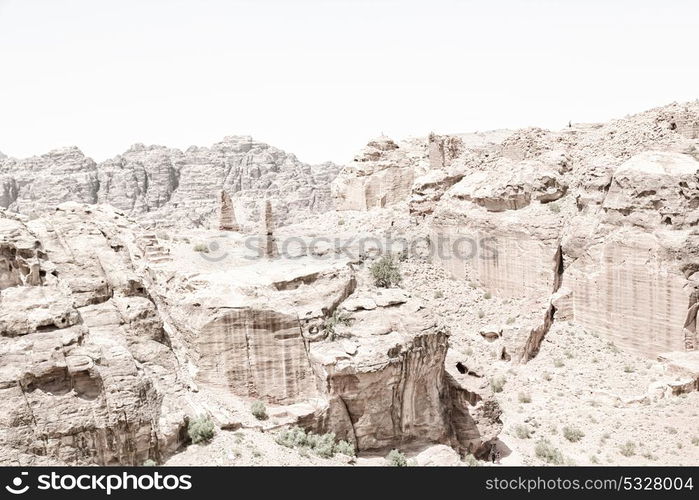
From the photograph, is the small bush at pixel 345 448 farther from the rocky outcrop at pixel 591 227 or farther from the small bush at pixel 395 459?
the rocky outcrop at pixel 591 227

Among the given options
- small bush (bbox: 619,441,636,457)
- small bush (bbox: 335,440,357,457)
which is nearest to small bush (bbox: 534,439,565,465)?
small bush (bbox: 619,441,636,457)

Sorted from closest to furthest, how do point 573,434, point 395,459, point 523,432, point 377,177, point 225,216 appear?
point 395,459 < point 573,434 < point 523,432 < point 225,216 < point 377,177

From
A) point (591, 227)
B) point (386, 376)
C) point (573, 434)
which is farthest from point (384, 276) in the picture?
point (591, 227)

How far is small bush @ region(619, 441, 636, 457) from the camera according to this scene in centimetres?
1892

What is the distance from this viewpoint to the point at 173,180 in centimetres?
7681

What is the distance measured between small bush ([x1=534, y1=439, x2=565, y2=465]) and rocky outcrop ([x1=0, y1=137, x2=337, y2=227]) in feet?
152

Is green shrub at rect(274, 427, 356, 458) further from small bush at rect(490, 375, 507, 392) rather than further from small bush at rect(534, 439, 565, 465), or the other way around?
small bush at rect(490, 375, 507, 392)

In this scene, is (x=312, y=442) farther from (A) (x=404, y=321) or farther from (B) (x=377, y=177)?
(B) (x=377, y=177)

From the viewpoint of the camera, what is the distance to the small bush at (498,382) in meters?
23.5

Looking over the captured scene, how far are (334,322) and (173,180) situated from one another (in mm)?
63643

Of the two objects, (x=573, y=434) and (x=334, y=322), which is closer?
(x=334, y=322)

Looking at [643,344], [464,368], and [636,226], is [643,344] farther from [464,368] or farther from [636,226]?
[464,368]

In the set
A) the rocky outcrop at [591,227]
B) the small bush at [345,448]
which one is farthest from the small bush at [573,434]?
the small bush at [345,448]

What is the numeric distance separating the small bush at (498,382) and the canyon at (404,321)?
3.4 inches
